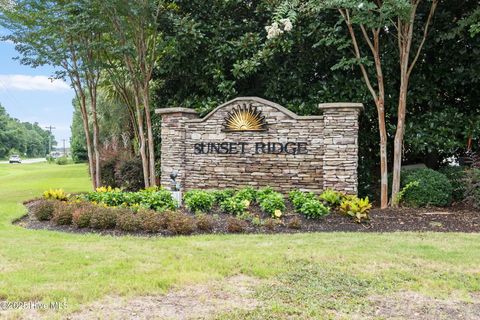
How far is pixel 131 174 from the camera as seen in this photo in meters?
11.7

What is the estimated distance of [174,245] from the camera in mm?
5363

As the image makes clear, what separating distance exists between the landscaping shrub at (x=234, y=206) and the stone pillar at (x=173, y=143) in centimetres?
251

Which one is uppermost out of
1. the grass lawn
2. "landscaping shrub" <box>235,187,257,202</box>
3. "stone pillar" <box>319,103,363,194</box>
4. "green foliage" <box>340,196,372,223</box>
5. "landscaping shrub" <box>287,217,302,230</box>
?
"stone pillar" <box>319,103,363,194</box>

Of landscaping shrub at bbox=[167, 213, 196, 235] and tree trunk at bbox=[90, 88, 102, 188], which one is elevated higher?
tree trunk at bbox=[90, 88, 102, 188]

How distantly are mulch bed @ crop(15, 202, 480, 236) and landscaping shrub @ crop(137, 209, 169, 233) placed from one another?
0.09 meters

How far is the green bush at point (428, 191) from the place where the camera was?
816 cm

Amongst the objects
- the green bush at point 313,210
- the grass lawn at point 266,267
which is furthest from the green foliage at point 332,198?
the grass lawn at point 266,267

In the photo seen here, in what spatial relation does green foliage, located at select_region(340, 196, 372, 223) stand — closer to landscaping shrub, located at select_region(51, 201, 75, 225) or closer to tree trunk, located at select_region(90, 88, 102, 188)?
landscaping shrub, located at select_region(51, 201, 75, 225)

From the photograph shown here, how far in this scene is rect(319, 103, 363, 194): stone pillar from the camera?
8438mm

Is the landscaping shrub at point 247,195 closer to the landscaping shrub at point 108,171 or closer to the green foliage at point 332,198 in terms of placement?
the green foliage at point 332,198

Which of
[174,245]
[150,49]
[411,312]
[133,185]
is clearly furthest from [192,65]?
[411,312]

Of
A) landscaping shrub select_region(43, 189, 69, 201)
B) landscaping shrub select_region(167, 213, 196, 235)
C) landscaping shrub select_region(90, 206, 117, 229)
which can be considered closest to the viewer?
landscaping shrub select_region(167, 213, 196, 235)

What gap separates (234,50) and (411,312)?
8050 mm

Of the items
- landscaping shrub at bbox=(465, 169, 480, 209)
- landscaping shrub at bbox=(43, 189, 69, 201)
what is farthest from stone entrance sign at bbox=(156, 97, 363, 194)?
landscaping shrub at bbox=(43, 189, 69, 201)
